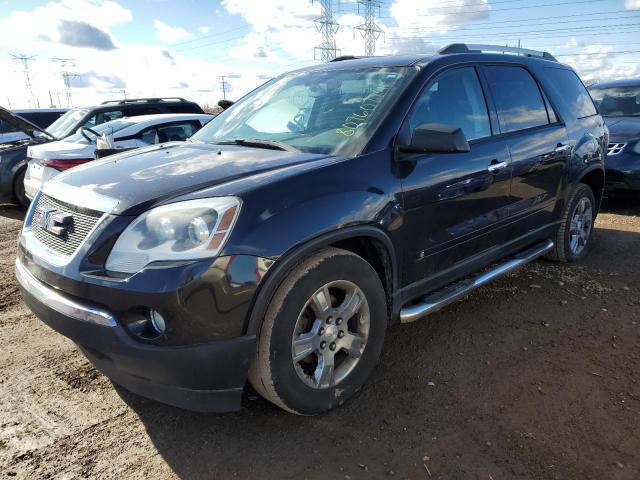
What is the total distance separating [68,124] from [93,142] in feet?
7.77

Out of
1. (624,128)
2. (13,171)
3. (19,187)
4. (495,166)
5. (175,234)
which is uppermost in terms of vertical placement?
(175,234)

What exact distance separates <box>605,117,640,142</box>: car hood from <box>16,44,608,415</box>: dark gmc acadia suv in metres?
4.15

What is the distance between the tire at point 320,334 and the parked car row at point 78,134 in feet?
15.1

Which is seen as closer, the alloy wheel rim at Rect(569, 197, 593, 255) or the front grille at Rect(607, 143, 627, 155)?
the alloy wheel rim at Rect(569, 197, 593, 255)

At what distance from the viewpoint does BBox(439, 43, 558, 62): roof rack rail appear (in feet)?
11.8

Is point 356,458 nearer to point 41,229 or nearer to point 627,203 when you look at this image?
point 41,229

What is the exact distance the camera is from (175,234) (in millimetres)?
2164

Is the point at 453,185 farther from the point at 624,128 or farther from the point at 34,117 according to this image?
the point at 34,117

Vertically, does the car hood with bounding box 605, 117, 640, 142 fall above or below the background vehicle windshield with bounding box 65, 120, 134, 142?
below

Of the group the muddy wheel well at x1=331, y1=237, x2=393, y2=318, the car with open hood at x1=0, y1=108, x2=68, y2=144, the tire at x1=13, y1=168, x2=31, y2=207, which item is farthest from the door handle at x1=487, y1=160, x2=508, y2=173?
the car with open hood at x1=0, y1=108, x2=68, y2=144

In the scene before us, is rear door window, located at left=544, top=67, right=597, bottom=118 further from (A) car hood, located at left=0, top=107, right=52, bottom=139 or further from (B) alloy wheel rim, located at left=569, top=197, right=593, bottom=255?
(A) car hood, located at left=0, top=107, right=52, bottom=139

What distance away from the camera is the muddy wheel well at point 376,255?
2.75m

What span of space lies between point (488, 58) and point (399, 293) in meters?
2.00

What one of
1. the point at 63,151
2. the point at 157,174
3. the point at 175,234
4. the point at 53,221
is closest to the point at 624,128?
the point at 157,174
